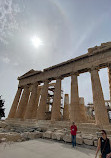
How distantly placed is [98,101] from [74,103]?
11.0ft

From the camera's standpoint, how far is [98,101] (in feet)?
39.9

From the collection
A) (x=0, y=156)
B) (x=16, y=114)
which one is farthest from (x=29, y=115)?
(x=0, y=156)

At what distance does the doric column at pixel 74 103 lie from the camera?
12.9 meters

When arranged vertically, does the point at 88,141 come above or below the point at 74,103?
below

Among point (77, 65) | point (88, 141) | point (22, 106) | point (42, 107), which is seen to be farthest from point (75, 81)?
point (22, 106)

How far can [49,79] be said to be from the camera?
1978 cm

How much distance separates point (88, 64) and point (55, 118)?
9.85m

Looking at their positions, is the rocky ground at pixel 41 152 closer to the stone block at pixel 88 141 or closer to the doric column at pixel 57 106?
the stone block at pixel 88 141

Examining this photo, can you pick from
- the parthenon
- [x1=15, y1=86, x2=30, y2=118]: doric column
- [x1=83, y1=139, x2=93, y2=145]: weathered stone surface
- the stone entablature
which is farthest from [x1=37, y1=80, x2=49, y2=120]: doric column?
[x1=83, y1=139, x2=93, y2=145]: weathered stone surface

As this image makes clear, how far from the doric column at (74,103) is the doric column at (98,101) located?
7.91ft

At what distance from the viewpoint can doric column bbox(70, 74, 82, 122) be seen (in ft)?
42.5

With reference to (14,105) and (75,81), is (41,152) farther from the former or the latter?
(14,105)

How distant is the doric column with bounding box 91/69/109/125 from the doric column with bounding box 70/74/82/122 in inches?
94.9

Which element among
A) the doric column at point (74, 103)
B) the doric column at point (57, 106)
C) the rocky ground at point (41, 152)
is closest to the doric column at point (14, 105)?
the doric column at point (57, 106)
